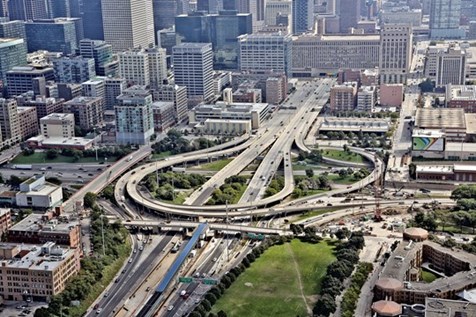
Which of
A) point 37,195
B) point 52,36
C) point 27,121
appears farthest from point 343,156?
point 52,36

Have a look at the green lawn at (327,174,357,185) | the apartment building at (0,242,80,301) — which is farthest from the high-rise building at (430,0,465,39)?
the apartment building at (0,242,80,301)

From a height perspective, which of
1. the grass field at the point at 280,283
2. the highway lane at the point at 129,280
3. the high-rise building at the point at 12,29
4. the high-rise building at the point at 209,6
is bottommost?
the highway lane at the point at 129,280

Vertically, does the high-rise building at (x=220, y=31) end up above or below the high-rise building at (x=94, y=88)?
above

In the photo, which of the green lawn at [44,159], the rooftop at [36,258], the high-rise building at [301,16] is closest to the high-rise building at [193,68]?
the green lawn at [44,159]

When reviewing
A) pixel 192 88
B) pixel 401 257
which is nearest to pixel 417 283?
pixel 401 257

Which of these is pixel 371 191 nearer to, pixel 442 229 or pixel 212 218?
pixel 442 229

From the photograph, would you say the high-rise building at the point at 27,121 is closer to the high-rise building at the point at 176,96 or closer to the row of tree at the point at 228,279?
the high-rise building at the point at 176,96

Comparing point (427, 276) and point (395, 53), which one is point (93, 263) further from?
point (395, 53)
